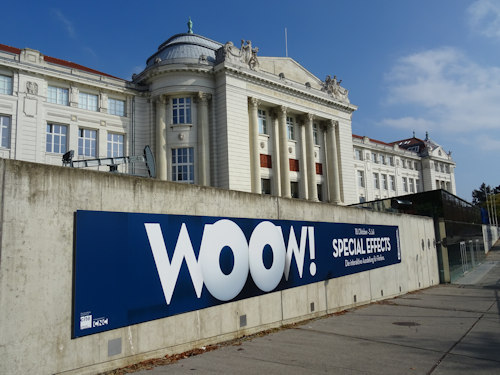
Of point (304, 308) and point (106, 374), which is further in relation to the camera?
point (304, 308)

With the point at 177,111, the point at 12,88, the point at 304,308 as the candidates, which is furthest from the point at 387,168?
the point at 304,308

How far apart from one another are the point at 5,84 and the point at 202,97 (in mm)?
16137

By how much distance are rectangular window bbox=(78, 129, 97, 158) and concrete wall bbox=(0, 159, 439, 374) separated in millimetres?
28950

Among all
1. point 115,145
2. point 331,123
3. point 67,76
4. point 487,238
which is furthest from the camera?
point 487,238

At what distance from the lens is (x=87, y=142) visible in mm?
34969

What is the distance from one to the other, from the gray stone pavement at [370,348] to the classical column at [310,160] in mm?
32131

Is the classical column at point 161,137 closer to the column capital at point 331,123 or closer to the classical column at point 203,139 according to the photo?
the classical column at point 203,139

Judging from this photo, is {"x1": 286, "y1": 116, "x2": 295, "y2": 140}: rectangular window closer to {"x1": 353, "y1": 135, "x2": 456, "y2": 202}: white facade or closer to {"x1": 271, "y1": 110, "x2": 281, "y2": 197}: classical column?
{"x1": 271, "y1": 110, "x2": 281, "y2": 197}: classical column

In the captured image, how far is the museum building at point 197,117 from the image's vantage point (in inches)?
1260

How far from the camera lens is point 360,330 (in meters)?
9.97

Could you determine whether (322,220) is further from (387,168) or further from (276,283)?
(387,168)

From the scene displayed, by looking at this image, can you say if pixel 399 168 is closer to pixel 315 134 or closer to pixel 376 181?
pixel 376 181

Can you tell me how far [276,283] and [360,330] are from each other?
2.42 m

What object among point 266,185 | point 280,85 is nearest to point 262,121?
point 280,85
